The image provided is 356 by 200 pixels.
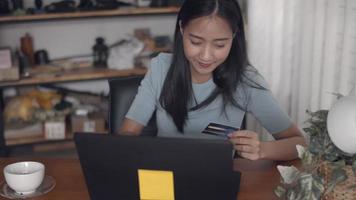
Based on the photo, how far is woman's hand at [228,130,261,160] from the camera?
1344mm

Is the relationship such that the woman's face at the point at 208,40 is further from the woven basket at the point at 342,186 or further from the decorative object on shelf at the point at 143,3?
the decorative object on shelf at the point at 143,3

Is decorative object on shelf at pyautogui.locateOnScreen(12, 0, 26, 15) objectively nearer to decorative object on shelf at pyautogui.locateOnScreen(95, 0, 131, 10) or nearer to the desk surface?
decorative object on shelf at pyautogui.locateOnScreen(95, 0, 131, 10)

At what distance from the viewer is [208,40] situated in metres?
1.45

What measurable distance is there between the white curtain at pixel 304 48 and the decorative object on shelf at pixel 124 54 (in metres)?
0.81

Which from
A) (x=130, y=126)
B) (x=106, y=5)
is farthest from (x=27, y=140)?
(x=130, y=126)

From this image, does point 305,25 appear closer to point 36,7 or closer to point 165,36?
point 165,36

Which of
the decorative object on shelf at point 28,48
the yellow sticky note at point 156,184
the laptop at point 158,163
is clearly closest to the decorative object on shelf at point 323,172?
the laptop at point 158,163

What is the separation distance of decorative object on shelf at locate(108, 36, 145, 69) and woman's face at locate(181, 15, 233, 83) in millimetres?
1563

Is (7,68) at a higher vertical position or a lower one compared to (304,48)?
lower

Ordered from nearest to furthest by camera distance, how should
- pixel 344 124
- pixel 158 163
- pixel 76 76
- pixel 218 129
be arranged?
pixel 344 124, pixel 158 163, pixel 218 129, pixel 76 76

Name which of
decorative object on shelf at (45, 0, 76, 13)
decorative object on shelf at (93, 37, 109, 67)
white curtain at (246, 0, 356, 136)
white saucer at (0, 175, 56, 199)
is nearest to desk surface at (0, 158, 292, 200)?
white saucer at (0, 175, 56, 199)

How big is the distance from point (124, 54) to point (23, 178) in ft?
6.33

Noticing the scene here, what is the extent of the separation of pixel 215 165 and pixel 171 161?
9cm

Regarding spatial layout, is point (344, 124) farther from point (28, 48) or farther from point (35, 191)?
point (28, 48)
